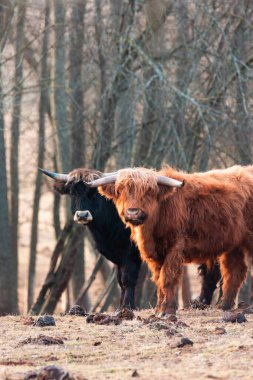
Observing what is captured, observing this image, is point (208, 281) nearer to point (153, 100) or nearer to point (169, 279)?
point (169, 279)

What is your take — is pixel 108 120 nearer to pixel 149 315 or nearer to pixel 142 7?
pixel 142 7

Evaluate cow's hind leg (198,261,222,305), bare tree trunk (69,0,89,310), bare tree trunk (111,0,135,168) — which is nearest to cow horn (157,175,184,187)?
cow's hind leg (198,261,222,305)

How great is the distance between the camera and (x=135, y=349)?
952cm

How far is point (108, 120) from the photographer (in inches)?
795

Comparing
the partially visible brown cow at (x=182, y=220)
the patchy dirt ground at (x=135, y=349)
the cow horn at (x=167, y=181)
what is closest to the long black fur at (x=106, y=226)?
the partially visible brown cow at (x=182, y=220)

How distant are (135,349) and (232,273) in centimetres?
402

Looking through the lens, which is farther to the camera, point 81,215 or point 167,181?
point 81,215

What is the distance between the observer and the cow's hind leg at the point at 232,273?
43.5 feet

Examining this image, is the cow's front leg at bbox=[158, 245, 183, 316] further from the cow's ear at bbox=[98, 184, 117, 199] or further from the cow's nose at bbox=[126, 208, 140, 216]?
the cow's ear at bbox=[98, 184, 117, 199]

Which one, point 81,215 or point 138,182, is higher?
point 138,182

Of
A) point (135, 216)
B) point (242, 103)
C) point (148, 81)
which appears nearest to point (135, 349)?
point (135, 216)

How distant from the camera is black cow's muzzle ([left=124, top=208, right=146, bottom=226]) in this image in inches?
473

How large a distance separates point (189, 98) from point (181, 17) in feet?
6.30

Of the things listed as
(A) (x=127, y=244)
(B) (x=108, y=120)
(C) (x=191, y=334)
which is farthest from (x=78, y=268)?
(C) (x=191, y=334)
